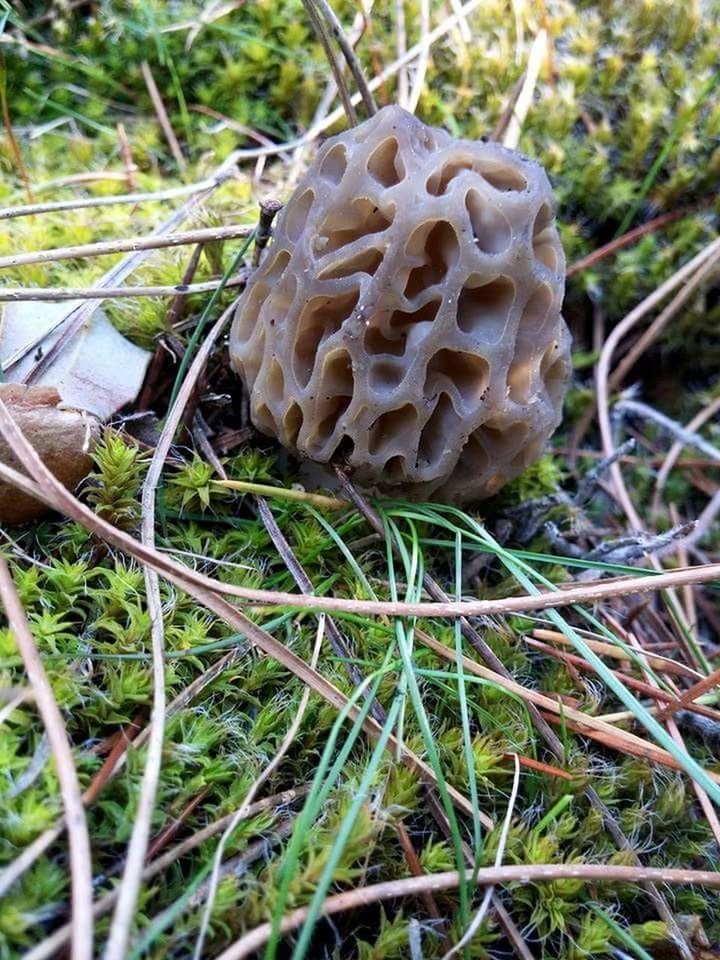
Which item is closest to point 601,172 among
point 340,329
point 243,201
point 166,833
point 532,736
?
point 243,201

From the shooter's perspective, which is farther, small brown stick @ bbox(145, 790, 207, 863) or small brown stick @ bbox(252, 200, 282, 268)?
small brown stick @ bbox(252, 200, 282, 268)

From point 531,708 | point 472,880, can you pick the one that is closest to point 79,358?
point 531,708

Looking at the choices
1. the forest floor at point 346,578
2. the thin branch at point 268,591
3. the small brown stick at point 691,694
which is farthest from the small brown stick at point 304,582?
the small brown stick at point 691,694

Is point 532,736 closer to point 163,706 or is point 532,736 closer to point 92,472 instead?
point 163,706

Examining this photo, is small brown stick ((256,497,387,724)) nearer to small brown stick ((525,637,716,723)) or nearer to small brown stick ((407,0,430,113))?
small brown stick ((525,637,716,723))

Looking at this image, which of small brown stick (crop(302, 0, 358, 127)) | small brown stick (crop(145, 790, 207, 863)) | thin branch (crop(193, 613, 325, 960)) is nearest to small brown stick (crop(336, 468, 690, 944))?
thin branch (crop(193, 613, 325, 960))

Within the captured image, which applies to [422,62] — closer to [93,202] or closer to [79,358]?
[93,202]
